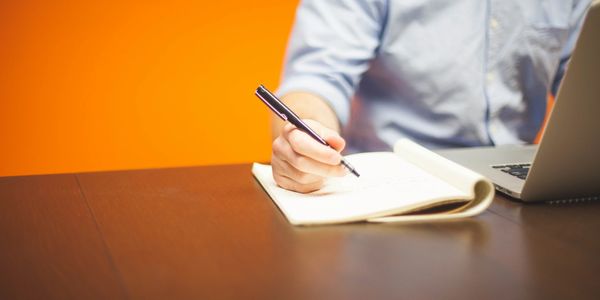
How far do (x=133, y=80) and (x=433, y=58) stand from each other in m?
1.10

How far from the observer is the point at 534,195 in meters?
0.65

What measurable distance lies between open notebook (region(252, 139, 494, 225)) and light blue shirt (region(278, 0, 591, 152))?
431mm

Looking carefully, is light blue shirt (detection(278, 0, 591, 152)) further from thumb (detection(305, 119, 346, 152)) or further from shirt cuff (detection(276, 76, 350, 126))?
thumb (detection(305, 119, 346, 152))

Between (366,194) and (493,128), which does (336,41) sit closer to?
(493,128)

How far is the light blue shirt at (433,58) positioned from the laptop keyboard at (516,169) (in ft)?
1.27

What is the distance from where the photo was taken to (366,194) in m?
0.64

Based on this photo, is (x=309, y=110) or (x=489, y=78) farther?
(x=489, y=78)

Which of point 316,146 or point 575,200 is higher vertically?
point 316,146

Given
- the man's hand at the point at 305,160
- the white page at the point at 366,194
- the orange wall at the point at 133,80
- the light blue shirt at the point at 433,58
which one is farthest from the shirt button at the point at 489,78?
the orange wall at the point at 133,80

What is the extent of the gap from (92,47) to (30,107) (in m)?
0.26

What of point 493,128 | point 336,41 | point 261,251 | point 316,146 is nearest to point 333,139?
point 316,146

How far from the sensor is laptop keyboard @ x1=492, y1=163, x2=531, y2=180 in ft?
2.42

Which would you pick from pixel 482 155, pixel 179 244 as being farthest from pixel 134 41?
pixel 179 244

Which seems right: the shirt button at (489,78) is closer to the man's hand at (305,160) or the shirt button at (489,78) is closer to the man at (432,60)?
the man at (432,60)
